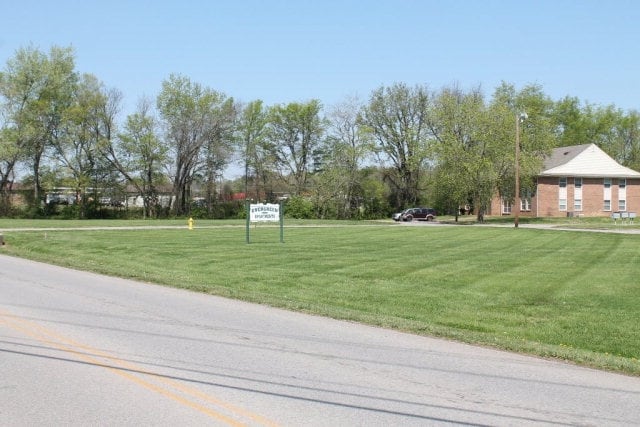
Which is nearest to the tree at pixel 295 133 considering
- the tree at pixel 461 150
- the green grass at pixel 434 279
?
the tree at pixel 461 150

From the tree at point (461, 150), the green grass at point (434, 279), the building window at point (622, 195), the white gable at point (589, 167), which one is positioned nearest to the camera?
the green grass at point (434, 279)

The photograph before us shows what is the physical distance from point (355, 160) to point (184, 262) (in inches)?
2196

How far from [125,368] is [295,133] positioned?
7739 cm

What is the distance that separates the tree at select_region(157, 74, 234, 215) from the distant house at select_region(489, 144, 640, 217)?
3401 cm

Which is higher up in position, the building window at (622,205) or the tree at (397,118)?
the tree at (397,118)

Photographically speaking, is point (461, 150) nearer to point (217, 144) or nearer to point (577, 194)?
point (577, 194)

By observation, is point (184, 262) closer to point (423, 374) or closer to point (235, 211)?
point (423, 374)

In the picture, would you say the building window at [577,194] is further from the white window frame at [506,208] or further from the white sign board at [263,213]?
the white sign board at [263,213]

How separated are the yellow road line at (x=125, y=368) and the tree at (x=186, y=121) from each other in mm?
66653

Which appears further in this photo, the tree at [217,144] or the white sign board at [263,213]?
the tree at [217,144]

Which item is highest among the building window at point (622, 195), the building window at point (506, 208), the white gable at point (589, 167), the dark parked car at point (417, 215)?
the white gable at point (589, 167)

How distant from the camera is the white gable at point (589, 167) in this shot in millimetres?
69312

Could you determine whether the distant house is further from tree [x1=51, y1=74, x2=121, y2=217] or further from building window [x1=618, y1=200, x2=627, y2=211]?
tree [x1=51, y1=74, x2=121, y2=217]

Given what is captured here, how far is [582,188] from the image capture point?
230 feet
